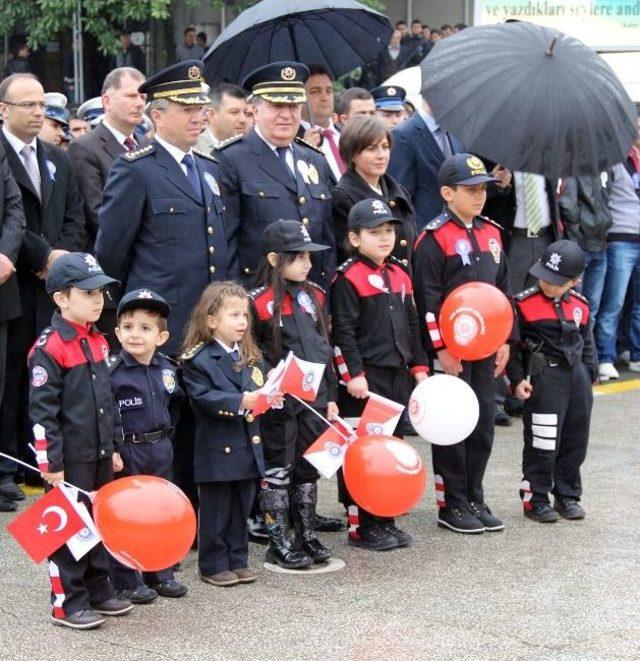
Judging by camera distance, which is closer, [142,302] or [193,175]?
[142,302]

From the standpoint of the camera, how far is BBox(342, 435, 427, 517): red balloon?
5.98 metres

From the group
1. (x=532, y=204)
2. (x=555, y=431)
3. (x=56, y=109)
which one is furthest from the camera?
(x=532, y=204)

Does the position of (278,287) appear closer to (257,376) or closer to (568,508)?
(257,376)

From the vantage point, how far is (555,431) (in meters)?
7.10

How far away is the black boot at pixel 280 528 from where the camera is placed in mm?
6246

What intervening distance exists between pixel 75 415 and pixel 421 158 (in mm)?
4129

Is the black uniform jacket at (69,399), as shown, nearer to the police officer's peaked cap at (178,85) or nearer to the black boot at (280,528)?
the black boot at (280,528)

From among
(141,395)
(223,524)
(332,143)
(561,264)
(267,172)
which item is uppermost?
(267,172)

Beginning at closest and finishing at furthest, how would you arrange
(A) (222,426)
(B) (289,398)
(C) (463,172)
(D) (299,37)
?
1. (A) (222,426)
2. (B) (289,398)
3. (C) (463,172)
4. (D) (299,37)

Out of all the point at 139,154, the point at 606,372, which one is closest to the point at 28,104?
the point at 139,154

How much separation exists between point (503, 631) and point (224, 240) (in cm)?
226

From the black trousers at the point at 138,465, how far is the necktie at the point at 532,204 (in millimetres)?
4455

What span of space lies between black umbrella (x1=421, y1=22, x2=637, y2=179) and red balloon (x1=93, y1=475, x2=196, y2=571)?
2539 mm

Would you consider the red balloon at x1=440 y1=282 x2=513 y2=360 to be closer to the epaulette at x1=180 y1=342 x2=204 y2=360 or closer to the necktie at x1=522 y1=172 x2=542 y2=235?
the epaulette at x1=180 y1=342 x2=204 y2=360
